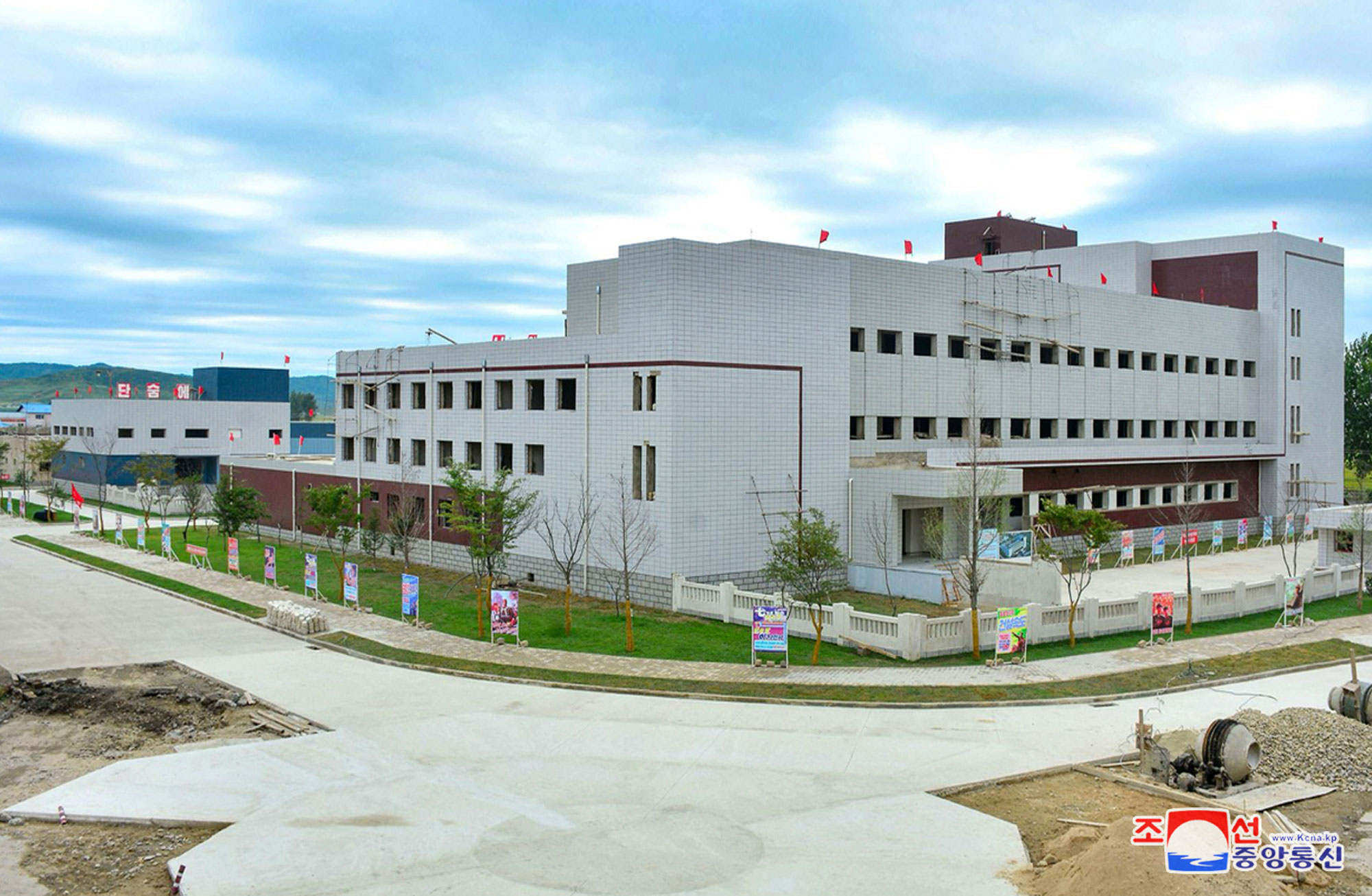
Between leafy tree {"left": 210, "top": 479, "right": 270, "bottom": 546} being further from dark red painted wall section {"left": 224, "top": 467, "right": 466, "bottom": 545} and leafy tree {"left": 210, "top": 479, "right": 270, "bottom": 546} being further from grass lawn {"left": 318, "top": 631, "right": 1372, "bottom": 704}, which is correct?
grass lawn {"left": 318, "top": 631, "right": 1372, "bottom": 704}

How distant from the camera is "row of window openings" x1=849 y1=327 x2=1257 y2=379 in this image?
135 feet

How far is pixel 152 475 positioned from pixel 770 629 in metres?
53.7

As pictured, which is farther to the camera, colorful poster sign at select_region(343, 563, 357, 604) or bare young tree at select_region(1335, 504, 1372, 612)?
bare young tree at select_region(1335, 504, 1372, 612)

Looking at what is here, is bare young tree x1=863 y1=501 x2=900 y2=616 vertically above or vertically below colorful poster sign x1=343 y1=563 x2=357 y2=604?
above

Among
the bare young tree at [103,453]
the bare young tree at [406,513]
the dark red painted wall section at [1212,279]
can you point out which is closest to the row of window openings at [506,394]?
the bare young tree at [406,513]

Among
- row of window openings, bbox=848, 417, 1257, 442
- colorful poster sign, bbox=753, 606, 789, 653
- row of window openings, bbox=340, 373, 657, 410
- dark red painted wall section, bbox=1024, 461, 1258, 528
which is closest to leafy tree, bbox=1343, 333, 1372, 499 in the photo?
row of window openings, bbox=848, 417, 1257, 442

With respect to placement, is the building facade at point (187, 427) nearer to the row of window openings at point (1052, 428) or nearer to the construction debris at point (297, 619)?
the construction debris at point (297, 619)

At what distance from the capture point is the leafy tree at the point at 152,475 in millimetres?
62594

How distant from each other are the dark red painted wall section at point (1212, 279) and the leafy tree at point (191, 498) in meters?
54.7

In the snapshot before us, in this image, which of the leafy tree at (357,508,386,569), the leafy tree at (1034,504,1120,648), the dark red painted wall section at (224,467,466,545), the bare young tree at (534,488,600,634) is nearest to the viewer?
the leafy tree at (1034,504,1120,648)

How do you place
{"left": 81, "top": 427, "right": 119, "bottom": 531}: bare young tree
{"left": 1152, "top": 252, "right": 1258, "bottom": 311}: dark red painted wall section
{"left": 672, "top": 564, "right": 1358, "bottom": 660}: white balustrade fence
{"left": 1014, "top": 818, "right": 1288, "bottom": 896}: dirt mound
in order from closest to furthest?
{"left": 1014, "top": 818, "right": 1288, "bottom": 896}: dirt mound → {"left": 672, "top": 564, "right": 1358, "bottom": 660}: white balustrade fence → {"left": 1152, "top": 252, "right": 1258, "bottom": 311}: dark red painted wall section → {"left": 81, "top": 427, "right": 119, "bottom": 531}: bare young tree

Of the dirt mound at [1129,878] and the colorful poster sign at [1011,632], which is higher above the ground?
the colorful poster sign at [1011,632]

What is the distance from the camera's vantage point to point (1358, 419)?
80.0m

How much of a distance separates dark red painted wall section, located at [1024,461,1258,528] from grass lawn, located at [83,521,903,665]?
19.8m
